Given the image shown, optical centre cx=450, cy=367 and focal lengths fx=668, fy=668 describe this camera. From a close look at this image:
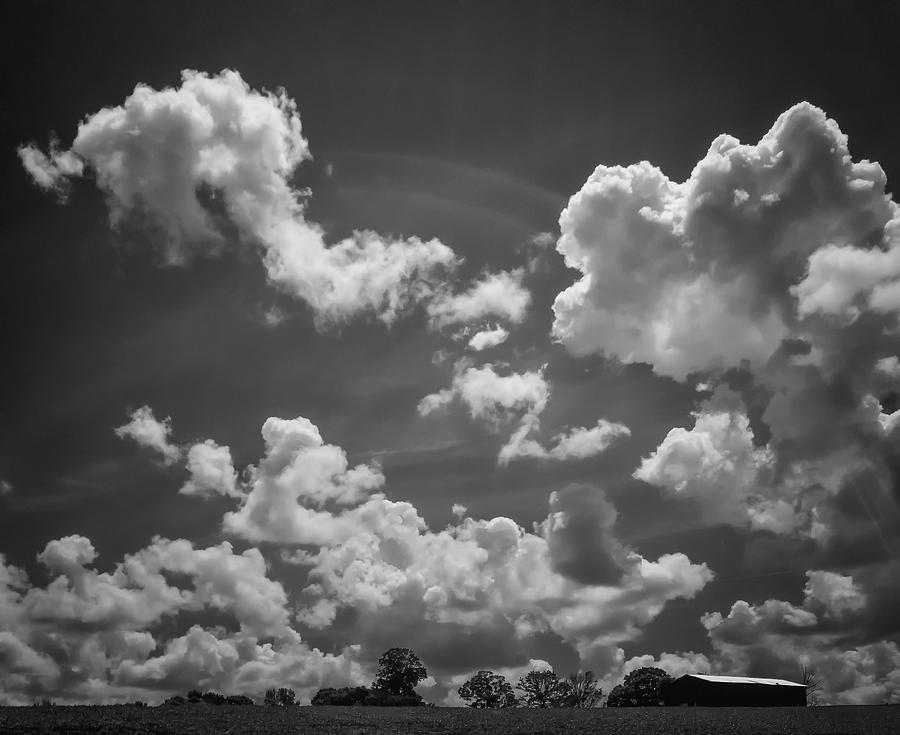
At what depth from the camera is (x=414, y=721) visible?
2042 inches

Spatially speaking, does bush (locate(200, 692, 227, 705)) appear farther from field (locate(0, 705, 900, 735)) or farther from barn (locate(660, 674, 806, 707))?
barn (locate(660, 674, 806, 707))

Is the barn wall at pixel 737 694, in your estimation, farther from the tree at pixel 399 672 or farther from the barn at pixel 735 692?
the tree at pixel 399 672

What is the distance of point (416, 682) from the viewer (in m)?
125

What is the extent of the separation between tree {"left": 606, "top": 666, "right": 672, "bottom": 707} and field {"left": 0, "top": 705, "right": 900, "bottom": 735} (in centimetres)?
6803

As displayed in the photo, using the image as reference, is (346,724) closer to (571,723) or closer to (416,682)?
(571,723)

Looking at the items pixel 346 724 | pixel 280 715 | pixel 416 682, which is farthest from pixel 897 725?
pixel 416 682

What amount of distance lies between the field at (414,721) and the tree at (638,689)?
2678 inches

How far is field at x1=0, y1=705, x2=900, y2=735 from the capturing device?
39844mm

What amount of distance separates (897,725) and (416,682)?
3352 inches

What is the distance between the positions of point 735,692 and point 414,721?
70095mm

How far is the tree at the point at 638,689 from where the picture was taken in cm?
13375

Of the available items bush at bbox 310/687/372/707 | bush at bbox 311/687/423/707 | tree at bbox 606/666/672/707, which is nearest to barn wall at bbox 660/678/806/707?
tree at bbox 606/666/672/707

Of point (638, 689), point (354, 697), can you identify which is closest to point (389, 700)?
point (354, 697)

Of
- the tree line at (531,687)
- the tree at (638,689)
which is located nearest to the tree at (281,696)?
Answer: the tree line at (531,687)
